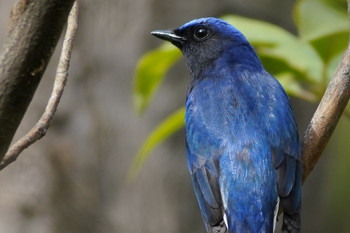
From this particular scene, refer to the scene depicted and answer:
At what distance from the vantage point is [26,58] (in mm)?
1470

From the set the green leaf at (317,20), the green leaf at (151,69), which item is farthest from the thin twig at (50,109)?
the green leaf at (317,20)

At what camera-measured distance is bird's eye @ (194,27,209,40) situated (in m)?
3.40

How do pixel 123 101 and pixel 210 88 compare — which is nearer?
pixel 210 88

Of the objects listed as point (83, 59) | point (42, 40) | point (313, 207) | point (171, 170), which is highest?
point (42, 40)

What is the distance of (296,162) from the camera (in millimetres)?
2688

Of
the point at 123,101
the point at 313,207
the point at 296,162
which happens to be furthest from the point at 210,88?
the point at 313,207

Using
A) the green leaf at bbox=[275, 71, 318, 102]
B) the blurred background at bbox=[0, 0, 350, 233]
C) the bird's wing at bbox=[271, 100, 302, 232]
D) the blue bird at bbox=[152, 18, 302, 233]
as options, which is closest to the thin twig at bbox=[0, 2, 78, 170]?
the blue bird at bbox=[152, 18, 302, 233]

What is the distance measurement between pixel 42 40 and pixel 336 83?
139 centimetres

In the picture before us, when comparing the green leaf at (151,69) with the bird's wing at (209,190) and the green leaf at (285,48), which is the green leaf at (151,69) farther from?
the bird's wing at (209,190)

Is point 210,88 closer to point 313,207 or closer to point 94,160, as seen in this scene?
point 94,160

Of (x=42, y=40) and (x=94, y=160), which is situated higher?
(x=42, y=40)

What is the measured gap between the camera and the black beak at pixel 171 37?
3.37 meters

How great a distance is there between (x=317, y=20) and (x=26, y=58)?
6.69ft

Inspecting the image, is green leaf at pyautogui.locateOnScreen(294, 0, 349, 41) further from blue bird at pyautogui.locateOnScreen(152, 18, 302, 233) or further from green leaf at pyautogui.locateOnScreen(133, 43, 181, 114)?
green leaf at pyautogui.locateOnScreen(133, 43, 181, 114)
